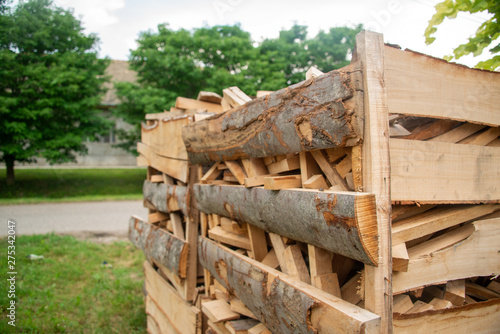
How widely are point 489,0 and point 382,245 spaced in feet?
7.27

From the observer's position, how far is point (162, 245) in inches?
138

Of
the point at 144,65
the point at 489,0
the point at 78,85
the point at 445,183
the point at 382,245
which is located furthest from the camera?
the point at 144,65

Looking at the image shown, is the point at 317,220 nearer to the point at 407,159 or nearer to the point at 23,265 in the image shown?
the point at 407,159

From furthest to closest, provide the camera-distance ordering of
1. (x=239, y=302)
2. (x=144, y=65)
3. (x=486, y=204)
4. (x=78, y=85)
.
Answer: (x=144, y=65) < (x=78, y=85) < (x=239, y=302) < (x=486, y=204)

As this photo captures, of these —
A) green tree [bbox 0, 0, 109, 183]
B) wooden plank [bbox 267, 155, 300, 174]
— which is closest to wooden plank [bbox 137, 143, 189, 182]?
wooden plank [bbox 267, 155, 300, 174]

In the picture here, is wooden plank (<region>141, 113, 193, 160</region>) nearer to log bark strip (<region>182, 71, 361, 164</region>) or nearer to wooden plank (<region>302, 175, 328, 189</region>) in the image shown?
log bark strip (<region>182, 71, 361, 164</region>)

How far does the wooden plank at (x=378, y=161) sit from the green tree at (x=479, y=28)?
1.76 meters

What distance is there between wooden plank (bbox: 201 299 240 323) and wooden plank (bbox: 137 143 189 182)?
3.55 ft

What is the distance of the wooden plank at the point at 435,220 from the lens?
1638 millimetres

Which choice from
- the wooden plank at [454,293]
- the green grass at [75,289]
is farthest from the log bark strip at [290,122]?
the green grass at [75,289]

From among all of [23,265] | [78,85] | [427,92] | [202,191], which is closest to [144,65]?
[78,85]

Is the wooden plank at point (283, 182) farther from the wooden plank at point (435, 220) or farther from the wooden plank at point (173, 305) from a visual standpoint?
the wooden plank at point (173, 305)

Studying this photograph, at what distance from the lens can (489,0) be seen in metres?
2.61

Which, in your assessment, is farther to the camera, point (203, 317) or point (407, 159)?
point (203, 317)
